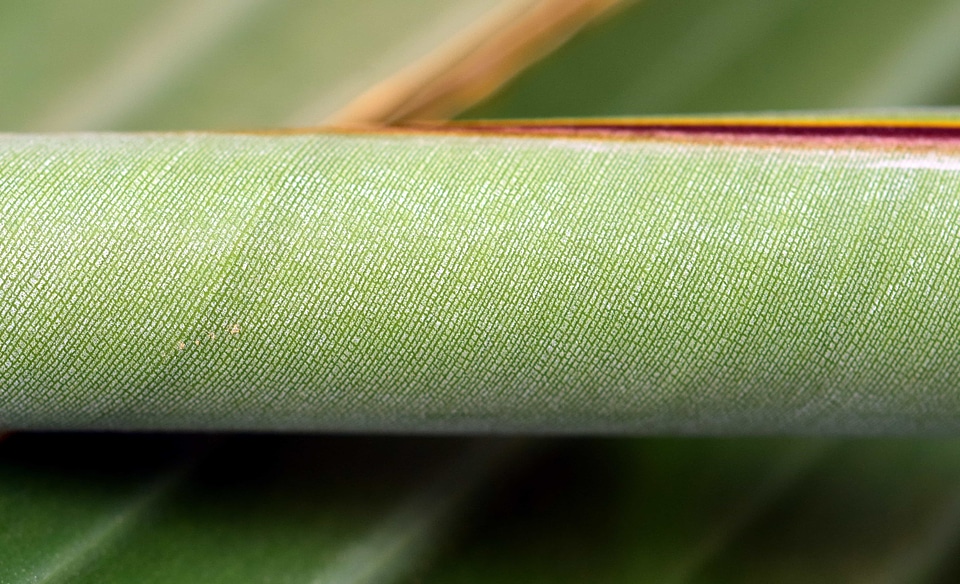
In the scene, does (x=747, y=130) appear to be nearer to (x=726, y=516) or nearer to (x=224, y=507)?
(x=726, y=516)

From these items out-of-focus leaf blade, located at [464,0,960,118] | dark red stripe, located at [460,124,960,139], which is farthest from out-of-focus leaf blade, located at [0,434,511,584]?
out-of-focus leaf blade, located at [464,0,960,118]

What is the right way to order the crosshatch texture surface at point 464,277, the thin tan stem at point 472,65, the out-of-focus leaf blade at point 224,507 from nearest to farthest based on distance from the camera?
the crosshatch texture surface at point 464,277 → the out-of-focus leaf blade at point 224,507 → the thin tan stem at point 472,65

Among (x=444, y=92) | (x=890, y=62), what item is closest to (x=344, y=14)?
(x=444, y=92)

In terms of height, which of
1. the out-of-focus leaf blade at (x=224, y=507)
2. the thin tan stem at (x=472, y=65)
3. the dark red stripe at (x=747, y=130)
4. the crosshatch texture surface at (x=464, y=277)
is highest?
the thin tan stem at (x=472, y=65)

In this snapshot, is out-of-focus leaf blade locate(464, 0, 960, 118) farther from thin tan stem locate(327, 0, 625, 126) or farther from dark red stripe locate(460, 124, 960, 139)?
dark red stripe locate(460, 124, 960, 139)

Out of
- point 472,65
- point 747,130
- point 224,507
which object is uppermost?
point 472,65

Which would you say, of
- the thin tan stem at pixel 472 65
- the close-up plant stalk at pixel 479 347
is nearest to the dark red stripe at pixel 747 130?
the close-up plant stalk at pixel 479 347

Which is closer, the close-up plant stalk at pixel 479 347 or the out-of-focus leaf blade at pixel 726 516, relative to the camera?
the close-up plant stalk at pixel 479 347

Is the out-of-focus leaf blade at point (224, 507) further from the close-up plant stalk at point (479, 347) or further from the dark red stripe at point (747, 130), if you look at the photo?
the dark red stripe at point (747, 130)

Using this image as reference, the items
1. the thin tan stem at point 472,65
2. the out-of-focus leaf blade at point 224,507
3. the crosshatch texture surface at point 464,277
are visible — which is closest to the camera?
the crosshatch texture surface at point 464,277

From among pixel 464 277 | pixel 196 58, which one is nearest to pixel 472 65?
pixel 196 58
